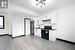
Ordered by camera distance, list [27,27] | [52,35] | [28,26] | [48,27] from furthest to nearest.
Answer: [28,26] < [27,27] < [48,27] < [52,35]

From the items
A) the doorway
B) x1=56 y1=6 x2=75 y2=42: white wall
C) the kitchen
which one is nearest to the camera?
x1=56 y1=6 x2=75 y2=42: white wall

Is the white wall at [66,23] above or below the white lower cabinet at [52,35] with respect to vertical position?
above

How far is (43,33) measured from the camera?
727 centimetres

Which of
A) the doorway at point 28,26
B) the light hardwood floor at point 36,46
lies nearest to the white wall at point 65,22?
the light hardwood floor at point 36,46

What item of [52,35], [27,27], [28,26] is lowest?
[52,35]

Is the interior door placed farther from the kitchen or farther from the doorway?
the kitchen

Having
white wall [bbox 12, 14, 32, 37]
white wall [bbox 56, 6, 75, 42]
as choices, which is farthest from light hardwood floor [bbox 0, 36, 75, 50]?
white wall [bbox 12, 14, 32, 37]

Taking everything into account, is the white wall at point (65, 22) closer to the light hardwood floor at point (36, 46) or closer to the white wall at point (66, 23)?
the white wall at point (66, 23)

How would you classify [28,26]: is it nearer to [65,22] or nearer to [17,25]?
[17,25]

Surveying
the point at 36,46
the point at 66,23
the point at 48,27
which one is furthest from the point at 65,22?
the point at 36,46

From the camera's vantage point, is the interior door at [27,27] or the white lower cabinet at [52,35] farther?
the interior door at [27,27]

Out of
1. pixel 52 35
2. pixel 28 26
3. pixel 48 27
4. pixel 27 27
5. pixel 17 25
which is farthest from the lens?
pixel 28 26

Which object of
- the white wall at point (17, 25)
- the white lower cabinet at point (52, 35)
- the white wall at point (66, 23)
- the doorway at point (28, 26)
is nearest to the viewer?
the white wall at point (66, 23)

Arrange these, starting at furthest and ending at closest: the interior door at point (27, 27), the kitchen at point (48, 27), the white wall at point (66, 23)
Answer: the interior door at point (27, 27)
the kitchen at point (48, 27)
the white wall at point (66, 23)
